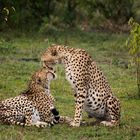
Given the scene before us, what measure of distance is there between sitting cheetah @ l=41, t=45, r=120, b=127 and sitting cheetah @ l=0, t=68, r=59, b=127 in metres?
0.26

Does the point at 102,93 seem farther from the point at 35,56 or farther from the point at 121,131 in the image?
the point at 35,56

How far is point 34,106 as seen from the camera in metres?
8.96

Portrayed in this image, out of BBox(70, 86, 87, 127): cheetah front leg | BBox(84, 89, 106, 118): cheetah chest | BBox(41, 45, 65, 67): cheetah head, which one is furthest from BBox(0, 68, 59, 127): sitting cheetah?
BBox(84, 89, 106, 118): cheetah chest

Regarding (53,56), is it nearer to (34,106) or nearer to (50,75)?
(50,75)

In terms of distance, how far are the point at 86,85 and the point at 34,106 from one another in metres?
0.83

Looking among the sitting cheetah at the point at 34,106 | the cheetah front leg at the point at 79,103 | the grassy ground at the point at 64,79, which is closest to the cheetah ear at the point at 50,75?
the sitting cheetah at the point at 34,106

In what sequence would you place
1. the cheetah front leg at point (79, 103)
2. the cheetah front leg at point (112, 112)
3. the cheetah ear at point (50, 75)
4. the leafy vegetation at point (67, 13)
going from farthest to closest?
the leafy vegetation at point (67, 13), the cheetah ear at point (50, 75), the cheetah front leg at point (112, 112), the cheetah front leg at point (79, 103)

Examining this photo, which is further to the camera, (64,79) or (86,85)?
(64,79)

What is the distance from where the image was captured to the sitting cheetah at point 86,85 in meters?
8.97

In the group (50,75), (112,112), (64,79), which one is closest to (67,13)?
(64,79)

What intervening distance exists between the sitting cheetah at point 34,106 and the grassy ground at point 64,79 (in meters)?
0.20

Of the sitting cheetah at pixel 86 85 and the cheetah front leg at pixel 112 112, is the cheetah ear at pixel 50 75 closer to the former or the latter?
the sitting cheetah at pixel 86 85

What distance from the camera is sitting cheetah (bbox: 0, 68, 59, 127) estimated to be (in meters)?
8.78

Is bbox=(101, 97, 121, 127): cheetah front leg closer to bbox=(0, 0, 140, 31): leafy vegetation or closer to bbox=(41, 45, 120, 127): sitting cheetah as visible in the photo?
bbox=(41, 45, 120, 127): sitting cheetah
